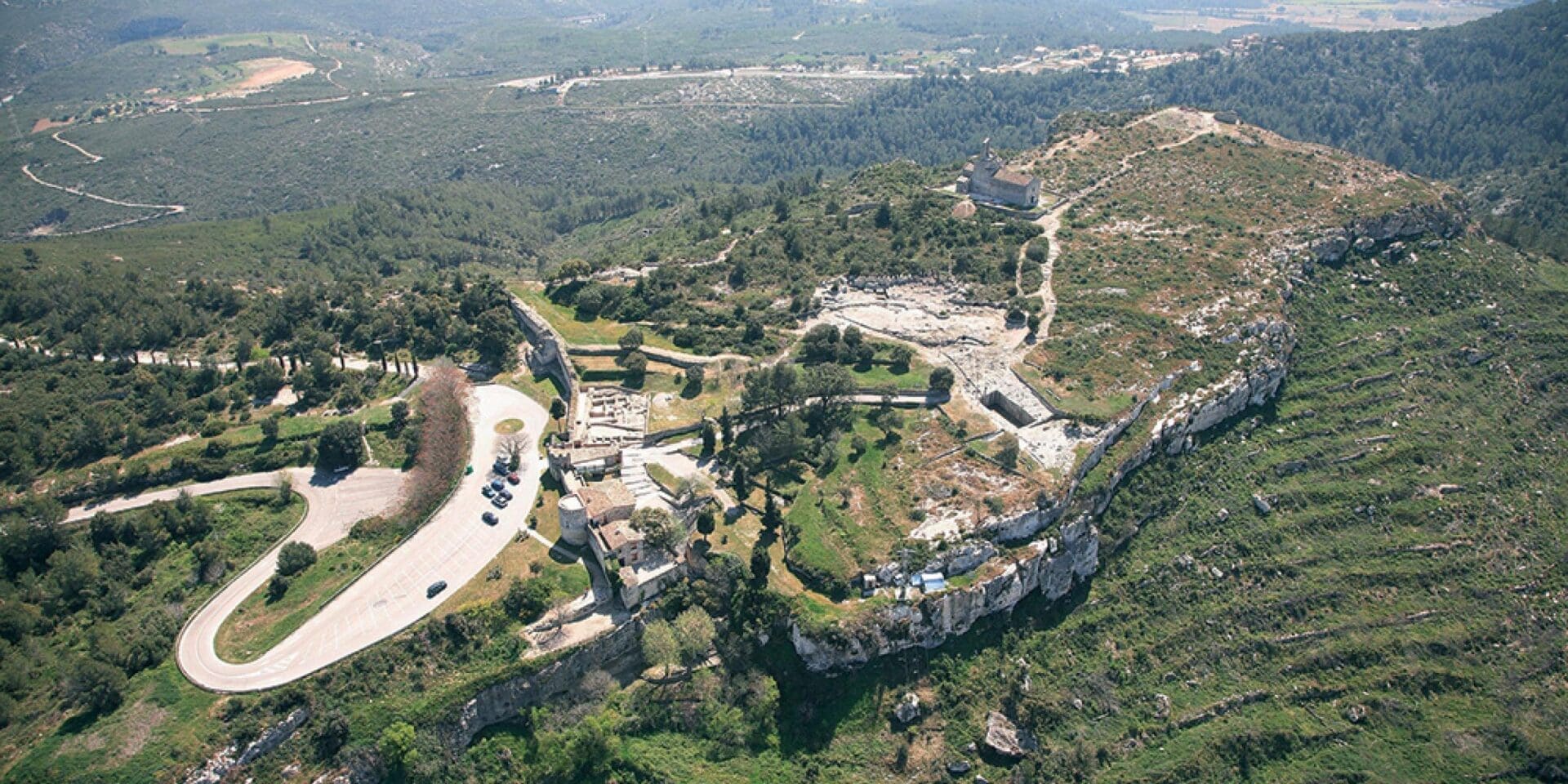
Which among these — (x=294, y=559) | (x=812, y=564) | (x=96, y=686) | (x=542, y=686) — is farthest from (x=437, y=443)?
(x=812, y=564)

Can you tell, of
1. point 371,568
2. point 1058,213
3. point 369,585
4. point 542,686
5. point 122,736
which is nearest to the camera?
point 122,736

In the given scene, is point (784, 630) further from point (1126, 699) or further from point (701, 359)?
point (701, 359)

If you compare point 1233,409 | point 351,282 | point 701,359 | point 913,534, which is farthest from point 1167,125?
Result: point 351,282

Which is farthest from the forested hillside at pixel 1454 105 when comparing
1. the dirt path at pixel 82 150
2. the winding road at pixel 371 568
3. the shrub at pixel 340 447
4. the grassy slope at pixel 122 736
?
the dirt path at pixel 82 150

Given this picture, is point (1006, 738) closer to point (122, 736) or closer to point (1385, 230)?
point (122, 736)

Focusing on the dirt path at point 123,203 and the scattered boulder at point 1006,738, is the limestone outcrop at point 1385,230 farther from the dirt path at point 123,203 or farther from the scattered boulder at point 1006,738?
the dirt path at point 123,203

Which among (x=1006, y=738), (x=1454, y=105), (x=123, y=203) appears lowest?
(x=1006, y=738)
